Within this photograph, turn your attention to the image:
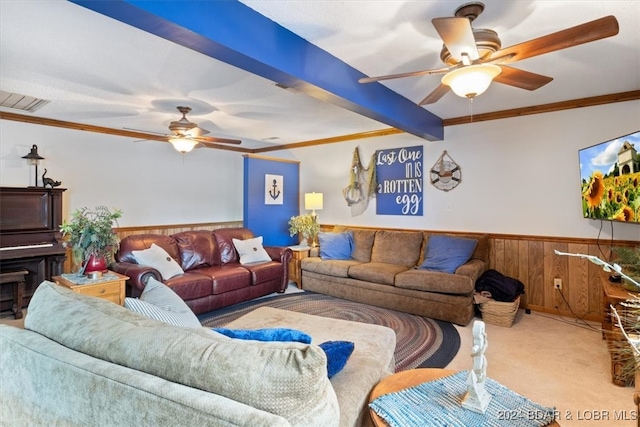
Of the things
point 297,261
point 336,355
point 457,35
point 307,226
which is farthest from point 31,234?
point 457,35

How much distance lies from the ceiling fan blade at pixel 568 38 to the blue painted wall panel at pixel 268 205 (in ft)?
13.4

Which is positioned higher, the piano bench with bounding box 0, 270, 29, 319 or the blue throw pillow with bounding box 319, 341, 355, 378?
the blue throw pillow with bounding box 319, 341, 355, 378

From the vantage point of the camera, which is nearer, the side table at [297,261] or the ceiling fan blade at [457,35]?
the ceiling fan blade at [457,35]

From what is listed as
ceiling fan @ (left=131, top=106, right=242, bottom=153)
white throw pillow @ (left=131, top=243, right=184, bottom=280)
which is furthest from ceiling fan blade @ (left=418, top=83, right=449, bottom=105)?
white throw pillow @ (left=131, top=243, right=184, bottom=280)

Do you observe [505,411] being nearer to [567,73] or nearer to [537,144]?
[567,73]

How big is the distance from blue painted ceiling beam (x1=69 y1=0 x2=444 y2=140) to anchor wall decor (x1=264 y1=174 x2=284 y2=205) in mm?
2976

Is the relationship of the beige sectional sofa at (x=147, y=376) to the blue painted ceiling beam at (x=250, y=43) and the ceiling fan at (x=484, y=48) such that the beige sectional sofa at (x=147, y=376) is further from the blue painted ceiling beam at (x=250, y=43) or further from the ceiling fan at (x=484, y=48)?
the ceiling fan at (x=484, y=48)

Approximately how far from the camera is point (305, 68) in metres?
2.27

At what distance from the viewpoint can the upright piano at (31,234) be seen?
3664 mm

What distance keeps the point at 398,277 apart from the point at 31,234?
423 centimetres

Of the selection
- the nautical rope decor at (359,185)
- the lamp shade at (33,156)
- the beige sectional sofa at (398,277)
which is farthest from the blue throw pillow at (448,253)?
the lamp shade at (33,156)

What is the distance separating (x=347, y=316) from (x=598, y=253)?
275cm

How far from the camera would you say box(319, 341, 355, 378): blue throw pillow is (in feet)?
4.18

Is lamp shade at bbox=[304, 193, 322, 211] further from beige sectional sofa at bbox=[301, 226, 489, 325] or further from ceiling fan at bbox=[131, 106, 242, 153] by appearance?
ceiling fan at bbox=[131, 106, 242, 153]
